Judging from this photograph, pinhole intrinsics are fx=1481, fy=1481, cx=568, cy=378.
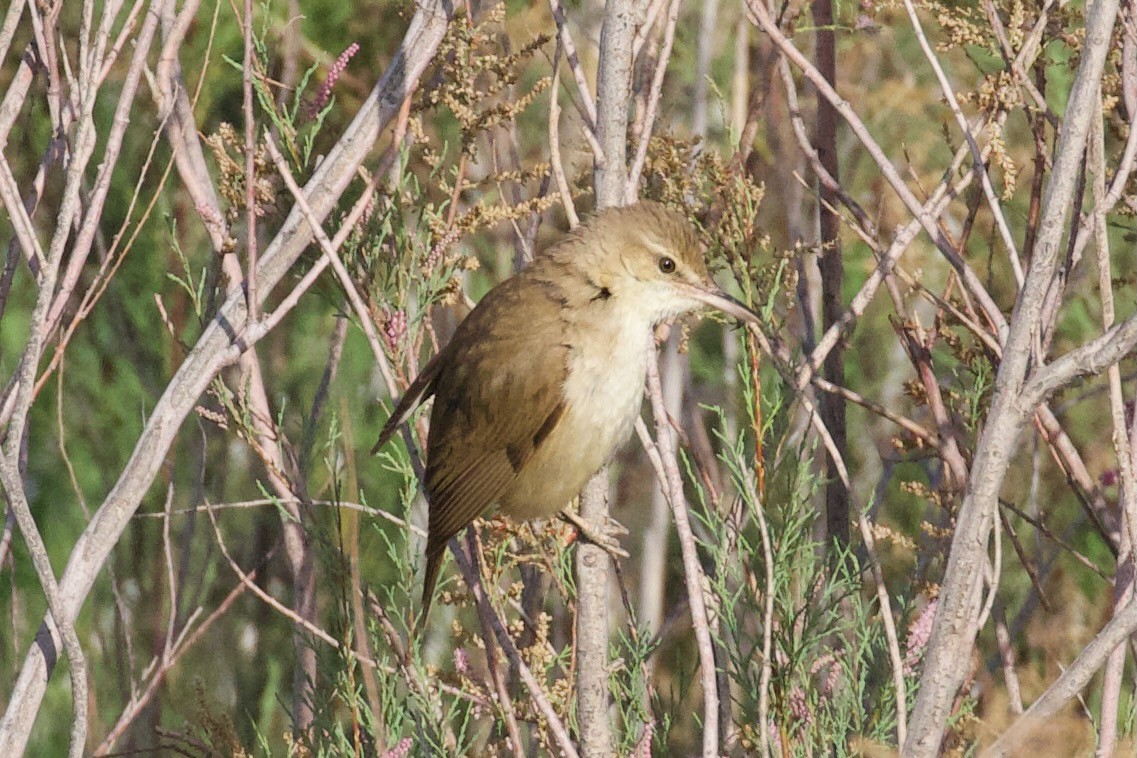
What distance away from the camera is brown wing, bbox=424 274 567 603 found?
Answer: 300cm

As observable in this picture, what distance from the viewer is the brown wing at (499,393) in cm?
300

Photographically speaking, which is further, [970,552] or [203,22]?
[203,22]

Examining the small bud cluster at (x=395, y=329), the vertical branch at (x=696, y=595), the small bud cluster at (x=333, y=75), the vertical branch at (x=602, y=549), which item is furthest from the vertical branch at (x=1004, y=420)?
the small bud cluster at (x=333, y=75)

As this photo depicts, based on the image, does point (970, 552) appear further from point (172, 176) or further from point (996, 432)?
point (172, 176)

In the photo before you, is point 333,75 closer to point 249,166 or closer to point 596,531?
point 249,166

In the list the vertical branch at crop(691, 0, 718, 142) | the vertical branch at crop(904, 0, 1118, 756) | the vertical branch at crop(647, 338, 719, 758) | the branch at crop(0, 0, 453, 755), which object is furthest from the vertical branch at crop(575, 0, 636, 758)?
the vertical branch at crop(691, 0, 718, 142)

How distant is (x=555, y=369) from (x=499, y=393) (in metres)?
0.14

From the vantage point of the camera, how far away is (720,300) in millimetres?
2881

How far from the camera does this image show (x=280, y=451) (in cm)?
322

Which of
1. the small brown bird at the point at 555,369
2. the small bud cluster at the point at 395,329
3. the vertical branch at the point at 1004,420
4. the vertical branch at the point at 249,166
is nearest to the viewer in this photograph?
the vertical branch at the point at 1004,420

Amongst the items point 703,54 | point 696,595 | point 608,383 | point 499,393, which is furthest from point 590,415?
point 703,54

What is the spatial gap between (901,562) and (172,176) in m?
2.57

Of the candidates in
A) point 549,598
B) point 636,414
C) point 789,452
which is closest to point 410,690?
point 636,414

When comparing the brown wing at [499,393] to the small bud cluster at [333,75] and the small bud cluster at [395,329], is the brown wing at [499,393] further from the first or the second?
the small bud cluster at [333,75]
